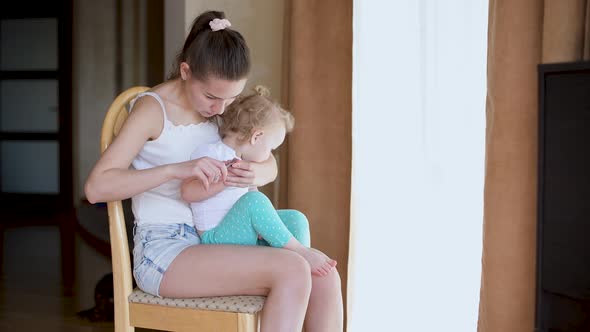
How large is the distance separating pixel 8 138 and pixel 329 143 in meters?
5.53

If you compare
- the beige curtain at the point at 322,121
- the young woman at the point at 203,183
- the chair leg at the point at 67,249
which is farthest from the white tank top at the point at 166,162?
the chair leg at the point at 67,249

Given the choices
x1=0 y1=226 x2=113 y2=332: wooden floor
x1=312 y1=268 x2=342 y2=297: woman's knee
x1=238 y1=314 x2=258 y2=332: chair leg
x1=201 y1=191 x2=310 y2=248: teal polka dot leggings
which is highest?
x1=201 y1=191 x2=310 y2=248: teal polka dot leggings

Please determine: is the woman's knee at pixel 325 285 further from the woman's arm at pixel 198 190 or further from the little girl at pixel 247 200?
the woman's arm at pixel 198 190

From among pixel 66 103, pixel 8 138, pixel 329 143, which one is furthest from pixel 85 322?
pixel 8 138

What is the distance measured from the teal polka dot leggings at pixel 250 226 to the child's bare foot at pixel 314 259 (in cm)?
2

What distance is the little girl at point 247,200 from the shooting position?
5.26 ft

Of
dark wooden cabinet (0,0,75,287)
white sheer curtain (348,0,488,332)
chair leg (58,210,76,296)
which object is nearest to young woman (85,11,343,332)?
white sheer curtain (348,0,488,332)

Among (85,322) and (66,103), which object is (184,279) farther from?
(66,103)

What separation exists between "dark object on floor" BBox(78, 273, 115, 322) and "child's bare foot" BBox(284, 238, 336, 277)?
165 centimetres

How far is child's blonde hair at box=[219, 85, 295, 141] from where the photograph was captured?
1720 mm

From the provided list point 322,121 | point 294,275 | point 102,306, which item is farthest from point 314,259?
point 102,306

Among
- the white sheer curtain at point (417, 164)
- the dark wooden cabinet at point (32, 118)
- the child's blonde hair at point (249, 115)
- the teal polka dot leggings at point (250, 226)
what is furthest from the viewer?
the dark wooden cabinet at point (32, 118)

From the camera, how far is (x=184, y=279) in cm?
154

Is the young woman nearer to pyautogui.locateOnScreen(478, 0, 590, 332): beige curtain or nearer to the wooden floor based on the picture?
pyautogui.locateOnScreen(478, 0, 590, 332): beige curtain
